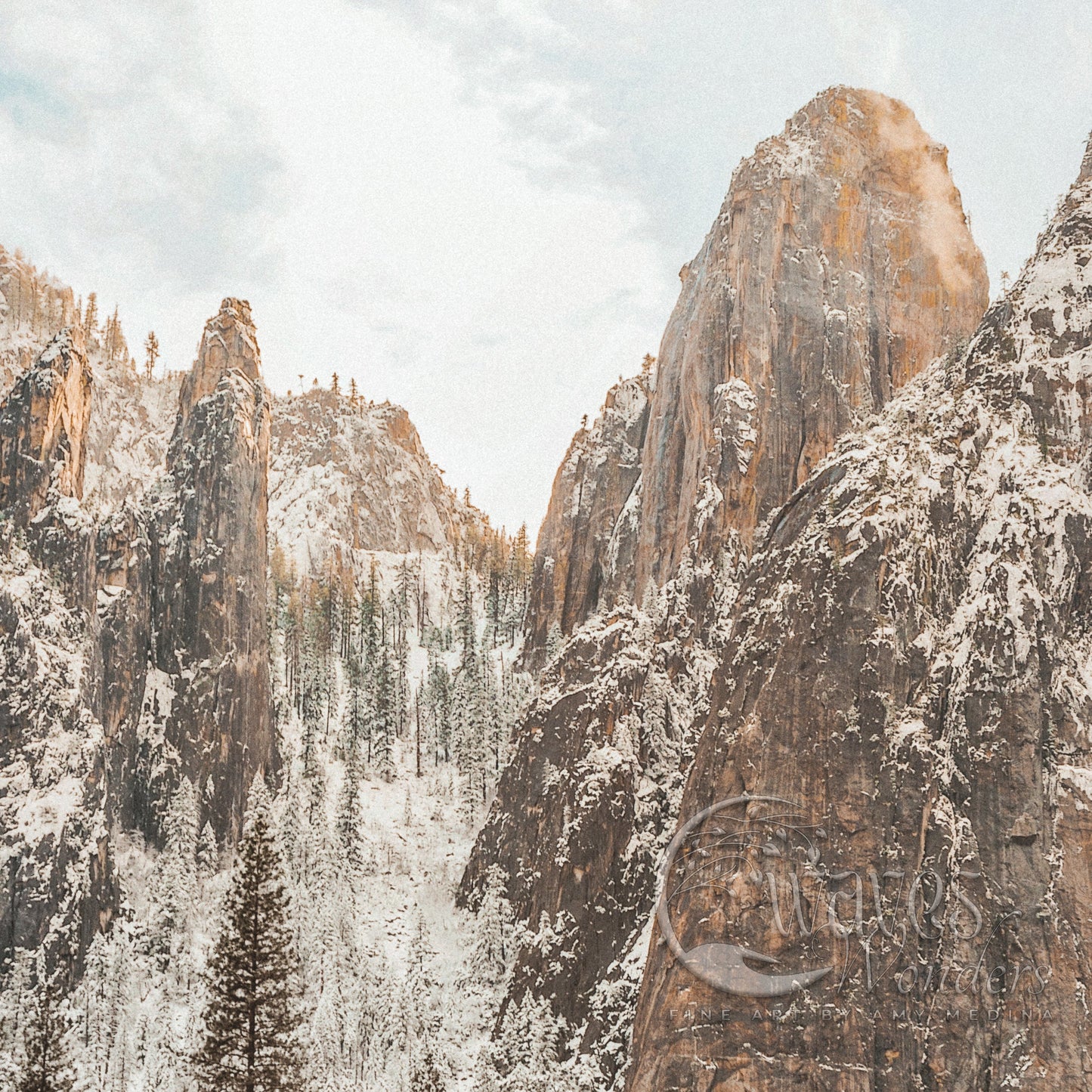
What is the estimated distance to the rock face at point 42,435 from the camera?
60.9m

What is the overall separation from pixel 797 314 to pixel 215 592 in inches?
1555

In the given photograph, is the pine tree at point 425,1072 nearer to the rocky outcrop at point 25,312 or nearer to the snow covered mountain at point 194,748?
the snow covered mountain at point 194,748

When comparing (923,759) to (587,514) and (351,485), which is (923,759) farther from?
(351,485)

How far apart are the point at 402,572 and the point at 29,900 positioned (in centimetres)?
7680

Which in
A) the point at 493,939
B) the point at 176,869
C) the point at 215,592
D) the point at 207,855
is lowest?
the point at 493,939

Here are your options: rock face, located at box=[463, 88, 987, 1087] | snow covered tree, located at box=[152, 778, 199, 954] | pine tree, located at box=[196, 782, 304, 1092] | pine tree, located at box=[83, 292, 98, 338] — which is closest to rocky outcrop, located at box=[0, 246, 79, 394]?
pine tree, located at box=[83, 292, 98, 338]

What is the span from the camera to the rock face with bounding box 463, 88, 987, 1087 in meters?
42.3

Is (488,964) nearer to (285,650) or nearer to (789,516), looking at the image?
(789,516)

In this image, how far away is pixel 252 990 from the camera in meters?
29.5

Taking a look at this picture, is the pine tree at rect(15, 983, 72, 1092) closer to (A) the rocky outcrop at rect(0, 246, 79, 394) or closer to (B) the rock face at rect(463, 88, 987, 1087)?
(B) the rock face at rect(463, 88, 987, 1087)

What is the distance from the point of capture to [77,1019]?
152 feet

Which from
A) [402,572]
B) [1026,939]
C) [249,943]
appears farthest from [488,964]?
[402,572]

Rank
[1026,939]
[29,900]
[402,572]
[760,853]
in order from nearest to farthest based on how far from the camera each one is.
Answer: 1. [1026,939]
2. [760,853]
3. [29,900]
4. [402,572]

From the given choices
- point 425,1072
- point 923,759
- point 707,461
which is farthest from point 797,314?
point 425,1072
